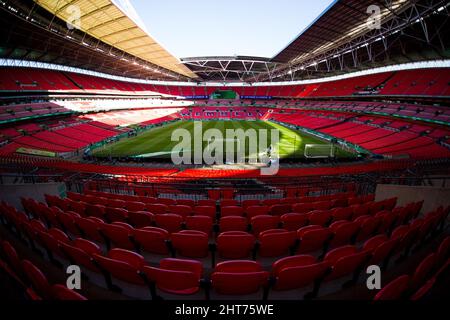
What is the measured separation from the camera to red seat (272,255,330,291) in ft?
9.57

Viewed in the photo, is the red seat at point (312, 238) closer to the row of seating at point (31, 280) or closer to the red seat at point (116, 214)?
the row of seating at point (31, 280)

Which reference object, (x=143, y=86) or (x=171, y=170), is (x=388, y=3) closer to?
(x=171, y=170)

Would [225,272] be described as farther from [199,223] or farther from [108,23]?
[108,23]

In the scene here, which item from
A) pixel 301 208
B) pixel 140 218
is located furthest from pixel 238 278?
pixel 301 208

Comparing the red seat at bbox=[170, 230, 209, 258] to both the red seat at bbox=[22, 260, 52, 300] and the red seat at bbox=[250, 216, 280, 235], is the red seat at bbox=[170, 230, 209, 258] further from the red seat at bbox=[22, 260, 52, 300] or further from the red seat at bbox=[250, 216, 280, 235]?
the red seat at bbox=[22, 260, 52, 300]

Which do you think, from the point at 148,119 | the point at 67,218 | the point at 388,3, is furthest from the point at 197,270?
the point at 148,119

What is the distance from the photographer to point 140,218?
17.2 ft

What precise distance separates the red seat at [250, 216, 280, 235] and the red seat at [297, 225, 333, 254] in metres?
0.76

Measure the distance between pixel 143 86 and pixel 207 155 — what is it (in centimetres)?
5208

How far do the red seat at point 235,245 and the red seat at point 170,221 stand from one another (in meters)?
1.17

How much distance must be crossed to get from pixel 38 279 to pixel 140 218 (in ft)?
8.39

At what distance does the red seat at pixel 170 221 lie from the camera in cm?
476

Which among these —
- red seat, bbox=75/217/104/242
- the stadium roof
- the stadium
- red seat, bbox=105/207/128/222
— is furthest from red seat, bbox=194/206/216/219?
the stadium roof

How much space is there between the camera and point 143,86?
65.2m
